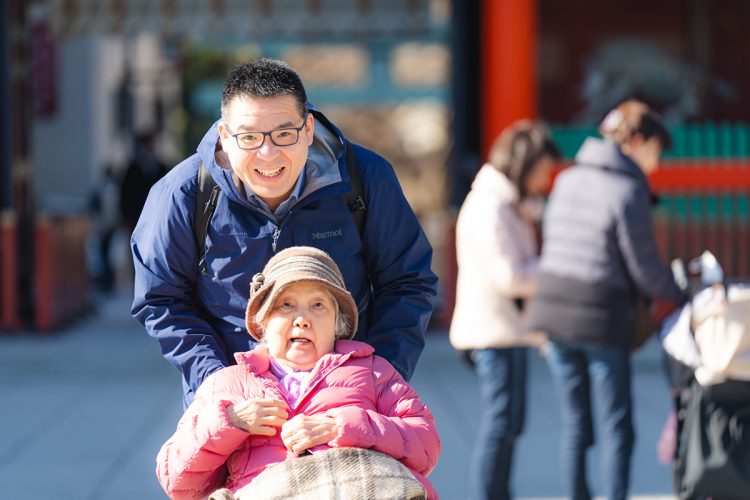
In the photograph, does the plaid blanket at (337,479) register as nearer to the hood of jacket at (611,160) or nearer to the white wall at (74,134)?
the hood of jacket at (611,160)

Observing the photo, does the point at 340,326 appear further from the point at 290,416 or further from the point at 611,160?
the point at 611,160

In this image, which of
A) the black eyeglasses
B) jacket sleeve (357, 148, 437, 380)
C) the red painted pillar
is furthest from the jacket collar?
the red painted pillar

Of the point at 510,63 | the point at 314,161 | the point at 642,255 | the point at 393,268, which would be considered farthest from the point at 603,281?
the point at 510,63

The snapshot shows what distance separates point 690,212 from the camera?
11.0m

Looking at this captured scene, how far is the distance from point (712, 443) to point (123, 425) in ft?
14.2

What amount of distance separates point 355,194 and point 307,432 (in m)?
0.77

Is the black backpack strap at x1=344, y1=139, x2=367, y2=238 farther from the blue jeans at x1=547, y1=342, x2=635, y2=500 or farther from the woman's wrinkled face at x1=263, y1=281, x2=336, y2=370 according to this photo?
the blue jeans at x1=547, y1=342, x2=635, y2=500

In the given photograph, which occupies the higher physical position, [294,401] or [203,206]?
[203,206]

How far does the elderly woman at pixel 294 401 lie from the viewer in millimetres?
3125

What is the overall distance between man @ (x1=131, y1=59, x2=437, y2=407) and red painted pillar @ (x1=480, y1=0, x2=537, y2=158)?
7466mm

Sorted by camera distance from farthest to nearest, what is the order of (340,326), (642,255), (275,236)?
(642,255), (275,236), (340,326)

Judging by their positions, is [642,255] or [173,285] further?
[642,255]

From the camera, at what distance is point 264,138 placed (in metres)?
3.35

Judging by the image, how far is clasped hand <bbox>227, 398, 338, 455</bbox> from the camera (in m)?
3.10
